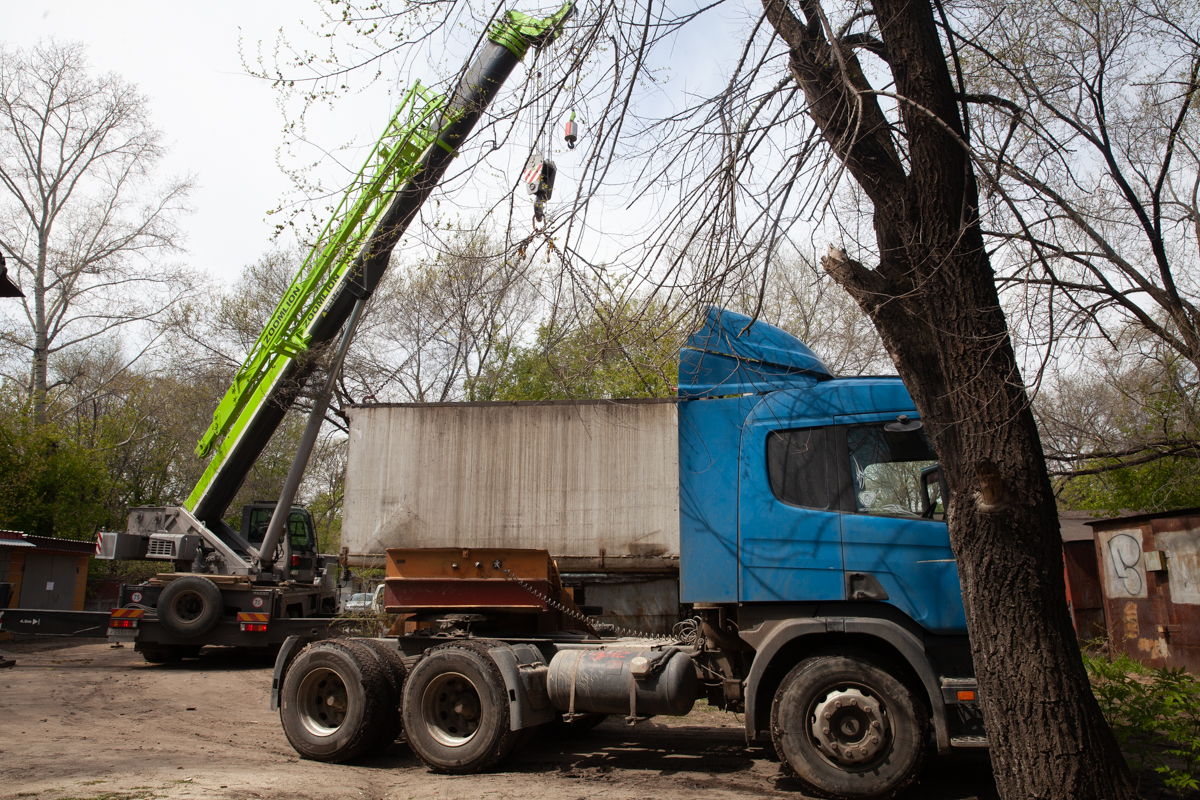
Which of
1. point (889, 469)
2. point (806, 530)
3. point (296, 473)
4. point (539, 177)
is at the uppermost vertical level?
point (539, 177)

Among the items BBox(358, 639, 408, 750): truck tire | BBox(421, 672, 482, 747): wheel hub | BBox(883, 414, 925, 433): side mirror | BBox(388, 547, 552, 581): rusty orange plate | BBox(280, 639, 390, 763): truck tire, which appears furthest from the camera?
BBox(388, 547, 552, 581): rusty orange plate

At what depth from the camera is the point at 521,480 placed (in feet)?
35.8

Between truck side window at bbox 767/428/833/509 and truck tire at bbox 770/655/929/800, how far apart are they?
1.14 meters

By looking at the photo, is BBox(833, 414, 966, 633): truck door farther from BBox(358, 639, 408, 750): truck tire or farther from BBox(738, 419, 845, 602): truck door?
BBox(358, 639, 408, 750): truck tire

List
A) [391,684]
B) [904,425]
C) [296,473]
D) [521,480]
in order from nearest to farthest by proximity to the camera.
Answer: [904,425] → [391,684] → [521,480] → [296,473]

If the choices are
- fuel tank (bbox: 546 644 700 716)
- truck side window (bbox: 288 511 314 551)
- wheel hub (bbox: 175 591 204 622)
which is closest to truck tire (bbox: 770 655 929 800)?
fuel tank (bbox: 546 644 700 716)

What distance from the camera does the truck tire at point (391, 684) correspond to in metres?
6.67

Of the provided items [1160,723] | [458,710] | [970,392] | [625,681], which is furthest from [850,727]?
[458,710]

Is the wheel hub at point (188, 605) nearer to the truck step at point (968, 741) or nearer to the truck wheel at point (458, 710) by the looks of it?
the truck wheel at point (458, 710)

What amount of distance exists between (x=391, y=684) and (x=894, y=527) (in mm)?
4337

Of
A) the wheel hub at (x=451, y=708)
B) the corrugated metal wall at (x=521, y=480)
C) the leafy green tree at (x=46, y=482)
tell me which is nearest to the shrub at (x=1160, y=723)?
the wheel hub at (x=451, y=708)

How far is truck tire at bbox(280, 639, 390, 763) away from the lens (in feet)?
21.2

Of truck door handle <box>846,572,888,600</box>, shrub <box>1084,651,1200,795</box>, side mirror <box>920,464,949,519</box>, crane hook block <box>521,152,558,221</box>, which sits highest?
crane hook block <box>521,152,558,221</box>

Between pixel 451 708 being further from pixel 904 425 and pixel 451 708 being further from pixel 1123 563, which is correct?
pixel 1123 563
